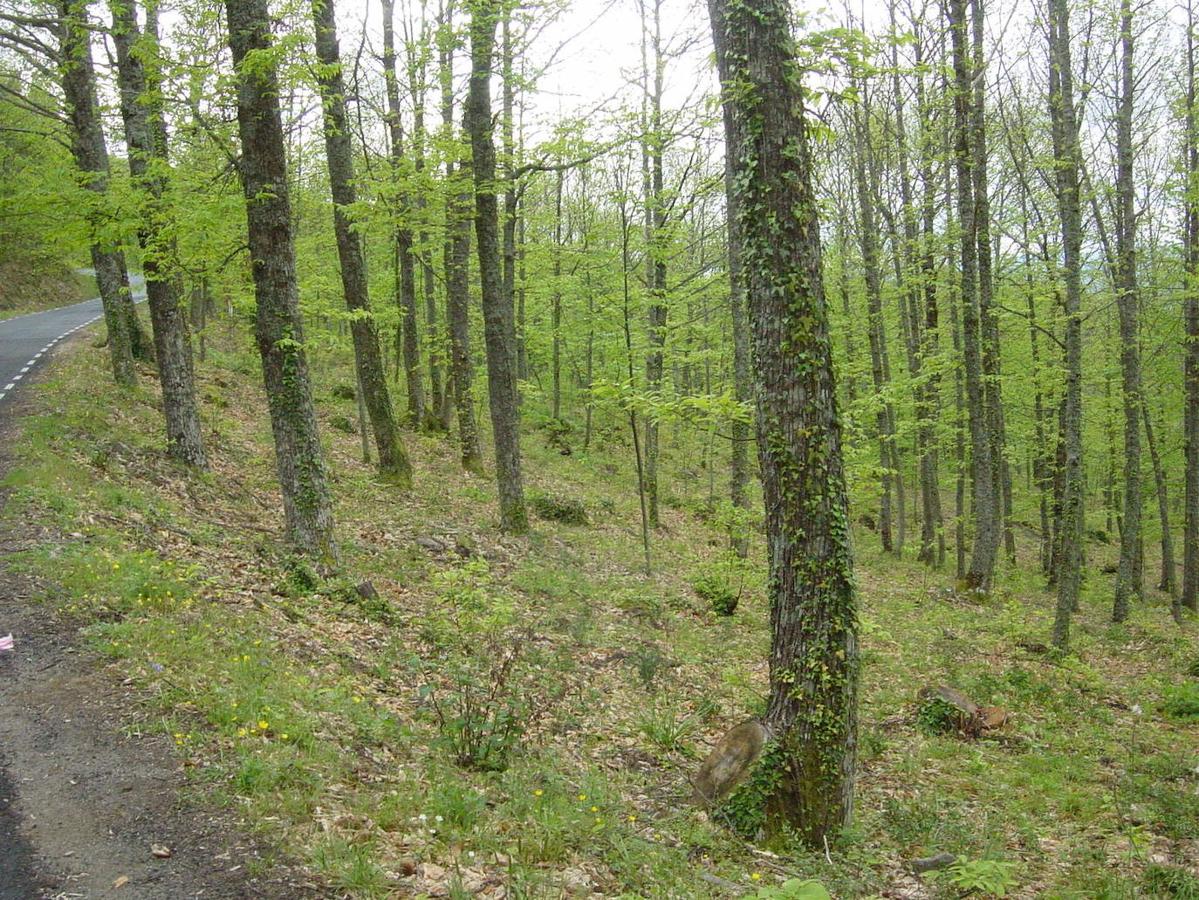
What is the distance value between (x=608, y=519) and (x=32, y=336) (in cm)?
2116

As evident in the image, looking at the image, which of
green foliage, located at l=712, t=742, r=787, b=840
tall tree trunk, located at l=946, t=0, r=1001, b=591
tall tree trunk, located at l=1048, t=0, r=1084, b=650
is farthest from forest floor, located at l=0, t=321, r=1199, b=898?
tall tree trunk, located at l=946, t=0, r=1001, b=591

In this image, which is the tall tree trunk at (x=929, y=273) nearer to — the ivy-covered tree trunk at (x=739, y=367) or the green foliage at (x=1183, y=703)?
the ivy-covered tree trunk at (x=739, y=367)

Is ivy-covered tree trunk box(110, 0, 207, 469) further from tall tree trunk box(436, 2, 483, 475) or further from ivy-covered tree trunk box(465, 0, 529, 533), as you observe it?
ivy-covered tree trunk box(465, 0, 529, 533)

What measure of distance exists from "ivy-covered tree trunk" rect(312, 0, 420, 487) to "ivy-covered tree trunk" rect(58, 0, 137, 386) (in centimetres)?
375

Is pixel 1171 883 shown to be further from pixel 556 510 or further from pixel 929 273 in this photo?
pixel 556 510

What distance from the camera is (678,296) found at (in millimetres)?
17359

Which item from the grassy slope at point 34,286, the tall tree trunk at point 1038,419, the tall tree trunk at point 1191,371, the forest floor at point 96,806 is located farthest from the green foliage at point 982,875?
the grassy slope at point 34,286

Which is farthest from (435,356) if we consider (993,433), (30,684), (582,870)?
(582,870)

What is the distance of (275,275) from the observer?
370 inches

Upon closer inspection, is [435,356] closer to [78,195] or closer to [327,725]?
[78,195]

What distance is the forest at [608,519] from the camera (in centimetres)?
559

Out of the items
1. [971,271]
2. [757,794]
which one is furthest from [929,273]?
[757,794]

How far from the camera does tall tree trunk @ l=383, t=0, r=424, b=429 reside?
1512 cm

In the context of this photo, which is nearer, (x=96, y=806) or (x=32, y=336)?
(x=96, y=806)
